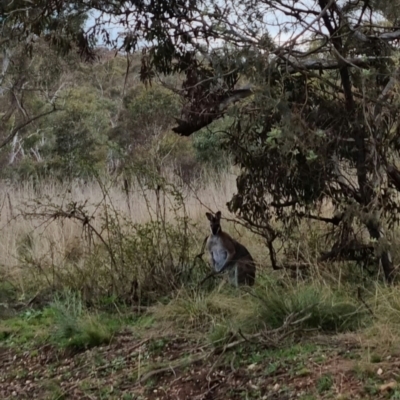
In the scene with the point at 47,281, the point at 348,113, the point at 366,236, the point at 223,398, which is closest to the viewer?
the point at 223,398

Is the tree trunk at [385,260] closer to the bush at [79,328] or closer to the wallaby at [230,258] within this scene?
the wallaby at [230,258]

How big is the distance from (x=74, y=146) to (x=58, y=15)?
55.6ft

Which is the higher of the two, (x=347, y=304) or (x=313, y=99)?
(x=313, y=99)

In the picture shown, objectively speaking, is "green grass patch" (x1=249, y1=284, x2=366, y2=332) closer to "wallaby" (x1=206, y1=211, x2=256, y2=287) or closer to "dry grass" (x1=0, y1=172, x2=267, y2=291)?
"wallaby" (x1=206, y1=211, x2=256, y2=287)

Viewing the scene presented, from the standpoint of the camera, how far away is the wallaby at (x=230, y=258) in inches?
248

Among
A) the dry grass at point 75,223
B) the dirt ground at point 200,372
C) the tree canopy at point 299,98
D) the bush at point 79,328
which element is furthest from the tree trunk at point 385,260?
the bush at point 79,328

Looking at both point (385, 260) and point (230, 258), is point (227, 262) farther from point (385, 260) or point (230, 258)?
point (385, 260)

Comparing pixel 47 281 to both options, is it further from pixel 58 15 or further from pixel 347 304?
pixel 347 304

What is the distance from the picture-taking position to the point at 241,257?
→ 667 cm

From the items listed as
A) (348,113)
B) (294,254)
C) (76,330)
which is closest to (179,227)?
(294,254)

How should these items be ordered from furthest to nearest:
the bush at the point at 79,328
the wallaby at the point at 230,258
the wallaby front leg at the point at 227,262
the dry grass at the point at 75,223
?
1. the dry grass at the point at 75,223
2. the wallaby front leg at the point at 227,262
3. the wallaby at the point at 230,258
4. the bush at the point at 79,328

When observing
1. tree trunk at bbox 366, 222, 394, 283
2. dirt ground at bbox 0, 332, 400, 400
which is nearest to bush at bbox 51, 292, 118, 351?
dirt ground at bbox 0, 332, 400, 400

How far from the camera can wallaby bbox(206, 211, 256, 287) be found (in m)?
6.31

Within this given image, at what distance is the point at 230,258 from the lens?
6.61 m
